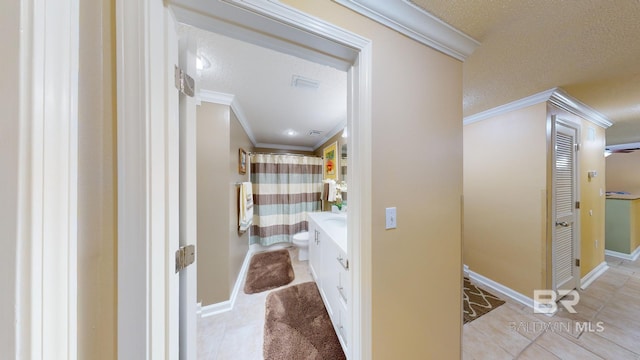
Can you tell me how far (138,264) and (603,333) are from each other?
10.6 ft

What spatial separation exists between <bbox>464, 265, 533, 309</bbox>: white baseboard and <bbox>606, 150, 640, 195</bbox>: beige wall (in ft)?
14.4

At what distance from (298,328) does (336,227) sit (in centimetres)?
97

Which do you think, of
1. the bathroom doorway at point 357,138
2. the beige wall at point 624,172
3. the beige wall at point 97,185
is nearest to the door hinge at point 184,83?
the beige wall at point 97,185

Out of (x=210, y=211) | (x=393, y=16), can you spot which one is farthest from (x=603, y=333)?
(x=210, y=211)

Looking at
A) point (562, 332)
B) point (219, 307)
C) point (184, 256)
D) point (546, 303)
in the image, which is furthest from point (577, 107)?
point (219, 307)

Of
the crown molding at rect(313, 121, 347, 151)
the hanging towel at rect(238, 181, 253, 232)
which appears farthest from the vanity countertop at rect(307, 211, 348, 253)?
the crown molding at rect(313, 121, 347, 151)

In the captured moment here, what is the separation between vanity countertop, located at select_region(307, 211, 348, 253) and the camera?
61.5 inches

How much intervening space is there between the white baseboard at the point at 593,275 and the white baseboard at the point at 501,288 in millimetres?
1007

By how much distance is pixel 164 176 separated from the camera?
586 mm

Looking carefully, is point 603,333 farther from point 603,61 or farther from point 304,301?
point 304,301

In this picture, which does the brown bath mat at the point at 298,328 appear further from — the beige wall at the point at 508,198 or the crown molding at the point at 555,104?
the crown molding at the point at 555,104

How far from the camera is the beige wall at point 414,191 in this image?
88cm

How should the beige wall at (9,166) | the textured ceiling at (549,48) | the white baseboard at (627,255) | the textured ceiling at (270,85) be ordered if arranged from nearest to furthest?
the beige wall at (9,166) → the textured ceiling at (549,48) → the textured ceiling at (270,85) → the white baseboard at (627,255)

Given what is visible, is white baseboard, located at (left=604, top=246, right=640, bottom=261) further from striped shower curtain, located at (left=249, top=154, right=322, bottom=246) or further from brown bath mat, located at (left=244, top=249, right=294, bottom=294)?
brown bath mat, located at (left=244, top=249, right=294, bottom=294)
